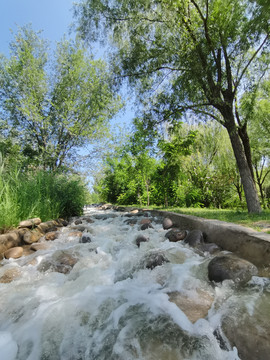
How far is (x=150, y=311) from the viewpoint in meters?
1.33

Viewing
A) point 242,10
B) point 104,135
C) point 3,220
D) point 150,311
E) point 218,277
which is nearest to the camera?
point 150,311

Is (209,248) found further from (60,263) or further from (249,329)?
(60,263)

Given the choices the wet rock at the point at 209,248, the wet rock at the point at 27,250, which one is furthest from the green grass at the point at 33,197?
the wet rock at the point at 209,248

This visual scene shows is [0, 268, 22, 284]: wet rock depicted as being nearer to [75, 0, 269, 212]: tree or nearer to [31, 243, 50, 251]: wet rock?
[31, 243, 50, 251]: wet rock

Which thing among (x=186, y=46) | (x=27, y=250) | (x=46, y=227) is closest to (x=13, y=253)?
(x=27, y=250)

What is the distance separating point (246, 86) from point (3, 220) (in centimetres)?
767

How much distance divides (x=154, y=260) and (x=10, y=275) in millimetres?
1653

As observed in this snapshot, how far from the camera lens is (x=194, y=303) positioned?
4.62 ft

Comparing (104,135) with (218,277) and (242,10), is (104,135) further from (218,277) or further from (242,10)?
(218,277)

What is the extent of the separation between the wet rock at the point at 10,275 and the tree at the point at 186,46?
5.12 m

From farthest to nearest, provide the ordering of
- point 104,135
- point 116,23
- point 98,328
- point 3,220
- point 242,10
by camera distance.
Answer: point 104,135 → point 116,23 → point 242,10 → point 3,220 → point 98,328

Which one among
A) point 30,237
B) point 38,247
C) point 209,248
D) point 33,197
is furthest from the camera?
point 33,197

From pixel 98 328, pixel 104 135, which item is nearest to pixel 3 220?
pixel 98 328

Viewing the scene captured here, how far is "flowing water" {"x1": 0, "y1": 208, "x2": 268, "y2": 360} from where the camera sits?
1.04m
